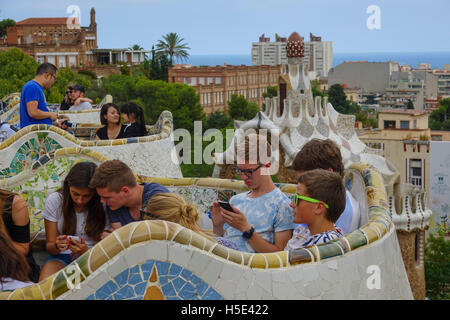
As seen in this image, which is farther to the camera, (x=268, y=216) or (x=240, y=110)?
(x=240, y=110)

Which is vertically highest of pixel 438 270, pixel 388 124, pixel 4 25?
pixel 4 25

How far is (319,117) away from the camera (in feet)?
72.8

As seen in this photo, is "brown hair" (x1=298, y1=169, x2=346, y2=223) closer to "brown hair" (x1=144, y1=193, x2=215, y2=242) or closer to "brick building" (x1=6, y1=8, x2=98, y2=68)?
"brown hair" (x1=144, y1=193, x2=215, y2=242)

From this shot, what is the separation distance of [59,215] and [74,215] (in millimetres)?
88

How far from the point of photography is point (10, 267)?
3.33 m

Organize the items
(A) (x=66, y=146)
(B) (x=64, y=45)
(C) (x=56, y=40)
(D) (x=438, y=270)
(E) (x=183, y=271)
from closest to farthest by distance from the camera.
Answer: (E) (x=183, y=271) → (A) (x=66, y=146) → (D) (x=438, y=270) → (B) (x=64, y=45) → (C) (x=56, y=40)

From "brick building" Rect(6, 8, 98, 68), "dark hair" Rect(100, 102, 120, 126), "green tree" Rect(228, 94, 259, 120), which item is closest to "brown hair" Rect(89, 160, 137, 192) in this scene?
A: "dark hair" Rect(100, 102, 120, 126)

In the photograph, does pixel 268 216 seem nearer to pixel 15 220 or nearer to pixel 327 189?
pixel 327 189

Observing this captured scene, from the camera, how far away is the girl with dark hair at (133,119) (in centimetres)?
739

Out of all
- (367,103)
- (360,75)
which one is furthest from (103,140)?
(360,75)

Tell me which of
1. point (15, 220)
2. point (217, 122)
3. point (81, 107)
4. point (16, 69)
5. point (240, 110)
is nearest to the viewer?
point (15, 220)

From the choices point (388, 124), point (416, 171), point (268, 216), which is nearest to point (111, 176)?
point (268, 216)

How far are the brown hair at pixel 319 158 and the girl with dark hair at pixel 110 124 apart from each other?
3.33 m
